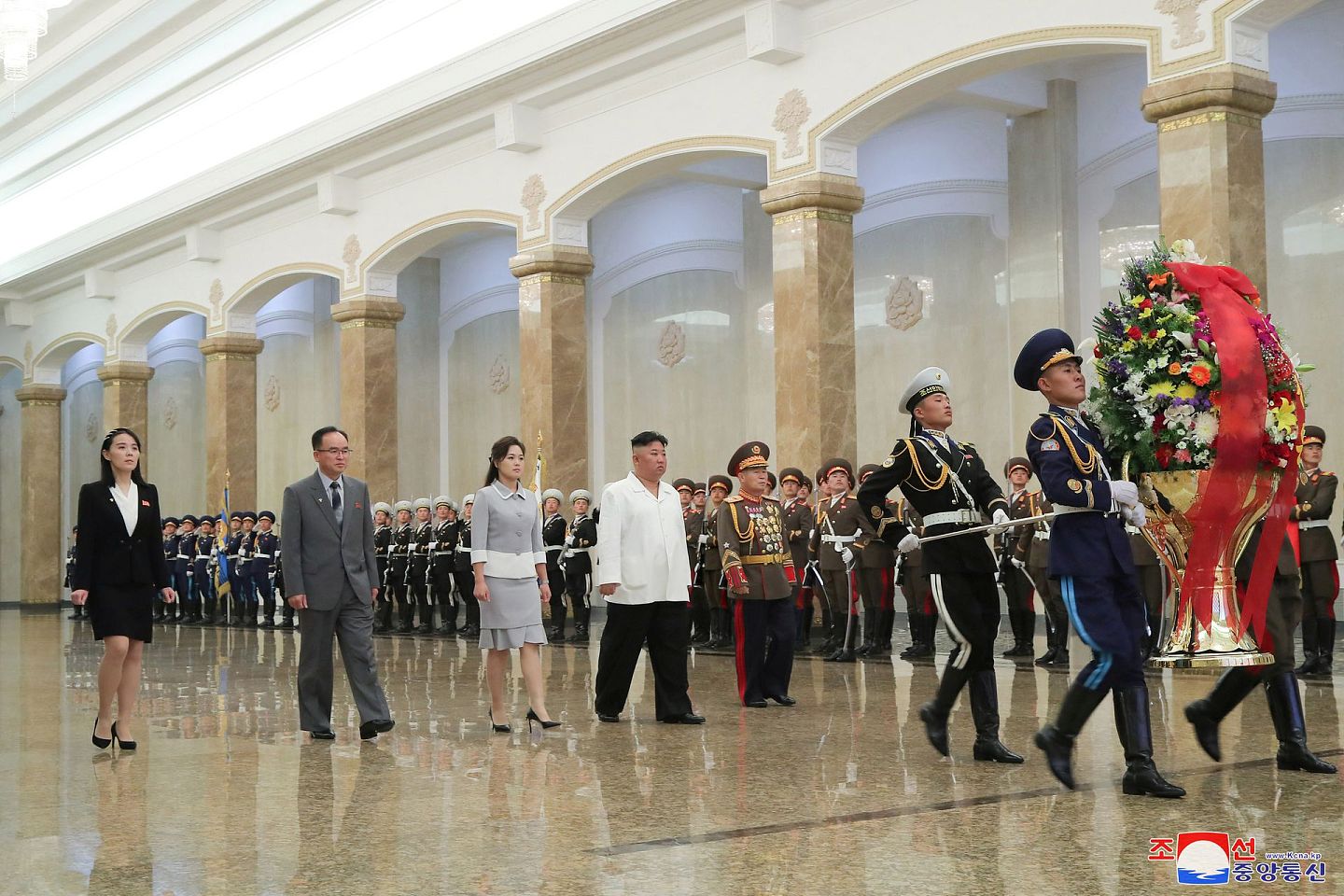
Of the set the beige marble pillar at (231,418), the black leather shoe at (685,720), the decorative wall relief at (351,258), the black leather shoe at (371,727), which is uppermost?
the decorative wall relief at (351,258)

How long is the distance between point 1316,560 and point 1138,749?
221 inches

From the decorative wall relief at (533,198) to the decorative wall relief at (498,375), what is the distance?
20.3 ft

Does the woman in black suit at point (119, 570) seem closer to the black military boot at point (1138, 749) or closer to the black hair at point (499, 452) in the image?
the black hair at point (499, 452)

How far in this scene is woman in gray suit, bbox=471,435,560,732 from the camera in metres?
7.77

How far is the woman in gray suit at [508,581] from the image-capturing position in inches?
306

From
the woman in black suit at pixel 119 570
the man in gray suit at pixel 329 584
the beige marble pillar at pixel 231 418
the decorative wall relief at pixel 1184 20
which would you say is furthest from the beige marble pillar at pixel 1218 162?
the beige marble pillar at pixel 231 418

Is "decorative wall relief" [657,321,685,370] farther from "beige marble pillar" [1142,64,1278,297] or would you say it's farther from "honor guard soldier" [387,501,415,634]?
"beige marble pillar" [1142,64,1278,297]

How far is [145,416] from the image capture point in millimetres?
26328

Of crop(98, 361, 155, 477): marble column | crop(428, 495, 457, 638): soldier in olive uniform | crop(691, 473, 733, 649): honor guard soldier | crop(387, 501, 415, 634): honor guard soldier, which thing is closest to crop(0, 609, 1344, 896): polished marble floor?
crop(691, 473, 733, 649): honor guard soldier

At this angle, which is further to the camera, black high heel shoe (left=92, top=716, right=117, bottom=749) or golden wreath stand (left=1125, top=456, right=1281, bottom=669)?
black high heel shoe (left=92, top=716, right=117, bottom=749)

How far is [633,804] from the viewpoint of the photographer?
5398 millimetres

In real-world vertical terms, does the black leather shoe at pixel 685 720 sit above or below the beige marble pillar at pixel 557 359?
below

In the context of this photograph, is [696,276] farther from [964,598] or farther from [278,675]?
[964,598]

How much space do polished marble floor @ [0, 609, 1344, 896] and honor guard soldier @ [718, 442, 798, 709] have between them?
0.28 m
